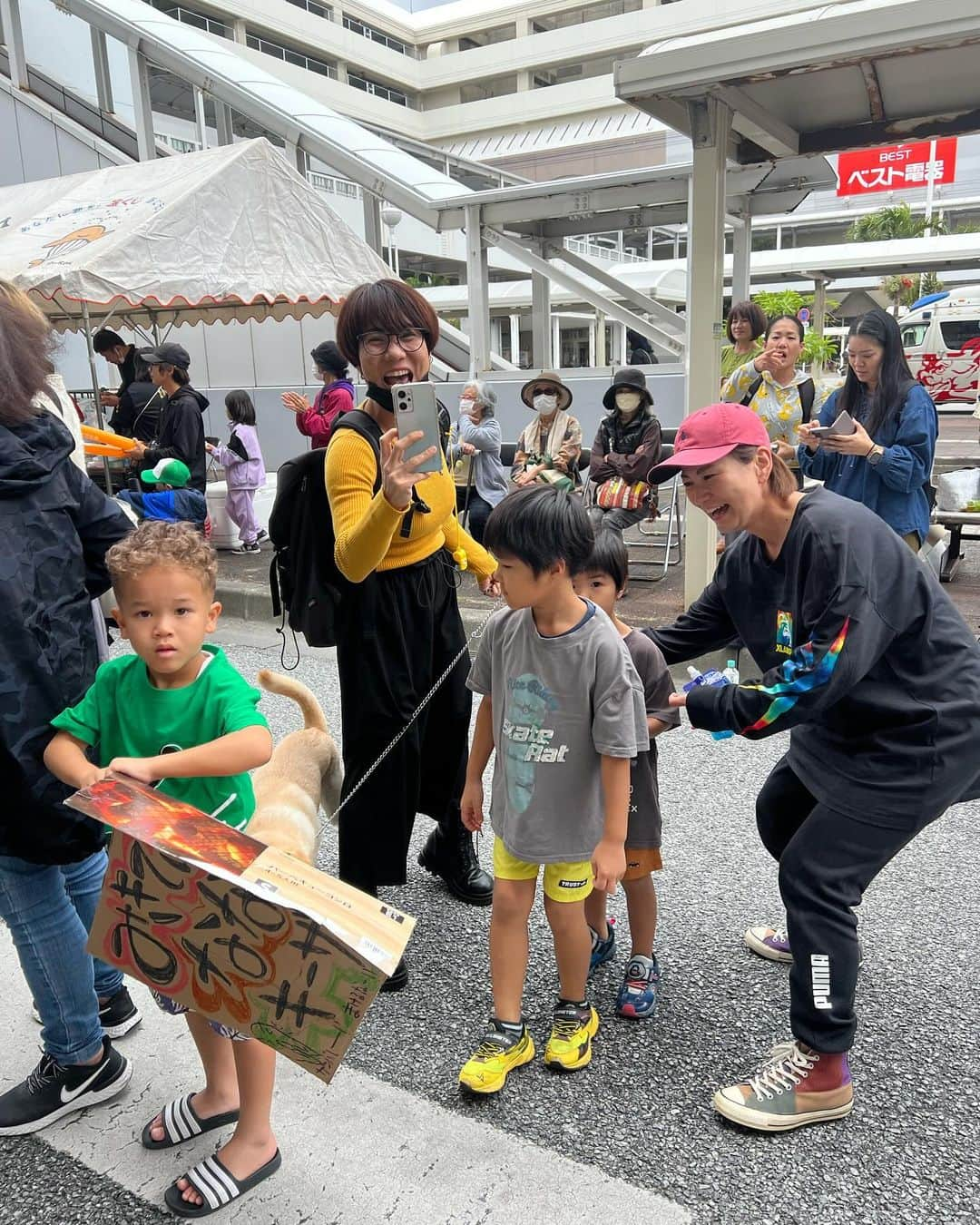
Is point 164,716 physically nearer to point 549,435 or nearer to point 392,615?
point 392,615

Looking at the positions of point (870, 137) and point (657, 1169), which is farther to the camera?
point (870, 137)

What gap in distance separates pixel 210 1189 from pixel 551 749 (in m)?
1.21

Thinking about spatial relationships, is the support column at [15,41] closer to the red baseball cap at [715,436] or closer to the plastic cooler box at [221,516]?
the plastic cooler box at [221,516]

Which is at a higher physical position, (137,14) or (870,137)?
(137,14)

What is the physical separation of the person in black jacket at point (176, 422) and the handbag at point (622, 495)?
10.9 feet

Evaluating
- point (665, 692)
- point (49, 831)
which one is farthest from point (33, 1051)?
point (665, 692)

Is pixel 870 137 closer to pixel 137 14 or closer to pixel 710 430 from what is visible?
pixel 710 430

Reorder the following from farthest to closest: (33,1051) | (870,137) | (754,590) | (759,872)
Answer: (870,137) → (759,872) → (33,1051) → (754,590)

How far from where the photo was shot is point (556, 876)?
7.41ft

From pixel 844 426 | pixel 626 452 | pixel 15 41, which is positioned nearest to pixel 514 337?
pixel 15 41

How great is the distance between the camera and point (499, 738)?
2.32 m

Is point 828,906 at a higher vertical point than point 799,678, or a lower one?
lower

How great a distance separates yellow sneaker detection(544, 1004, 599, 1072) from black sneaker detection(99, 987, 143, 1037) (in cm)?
118

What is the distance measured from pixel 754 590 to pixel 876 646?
0.39 m
